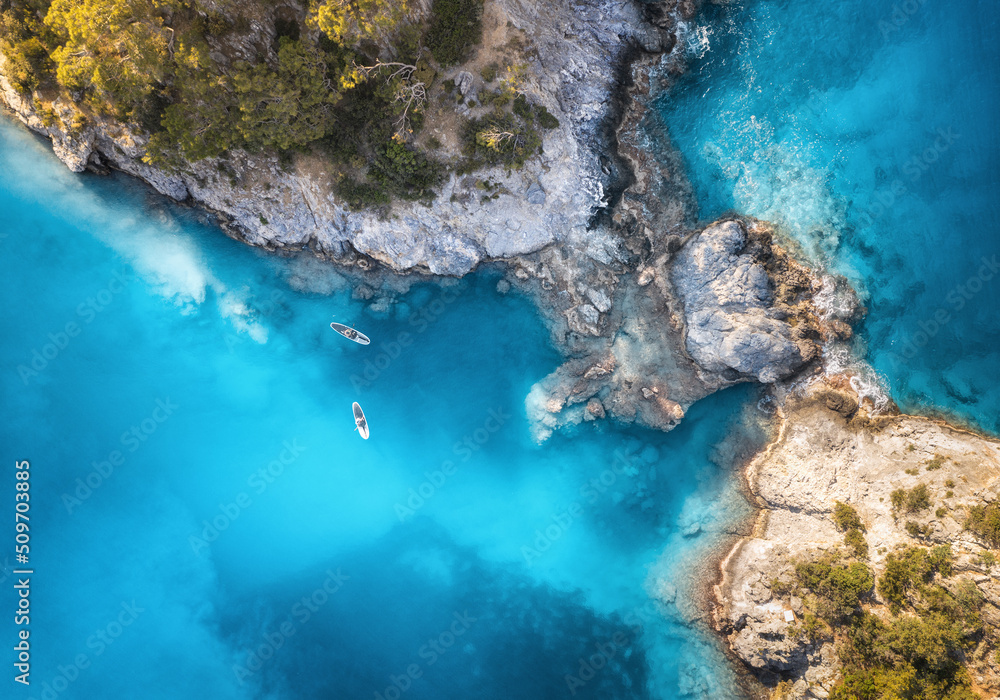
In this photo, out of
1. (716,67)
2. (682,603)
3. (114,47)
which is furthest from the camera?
(682,603)

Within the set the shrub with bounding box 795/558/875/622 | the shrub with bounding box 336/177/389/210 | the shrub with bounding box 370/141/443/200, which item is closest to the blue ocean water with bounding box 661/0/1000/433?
the shrub with bounding box 795/558/875/622

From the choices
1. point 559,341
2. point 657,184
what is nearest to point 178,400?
point 559,341

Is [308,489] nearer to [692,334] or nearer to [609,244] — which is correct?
[609,244]

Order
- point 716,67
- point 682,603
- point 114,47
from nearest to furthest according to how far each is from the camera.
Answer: point 114,47, point 716,67, point 682,603

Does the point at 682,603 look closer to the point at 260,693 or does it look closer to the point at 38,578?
the point at 260,693

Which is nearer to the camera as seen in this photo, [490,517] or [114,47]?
[114,47]

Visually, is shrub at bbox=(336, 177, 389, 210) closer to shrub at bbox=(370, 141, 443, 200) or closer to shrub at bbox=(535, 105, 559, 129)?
shrub at bbox=(370, 141, 443, 200)
